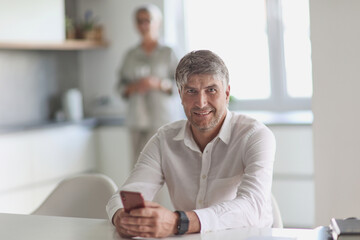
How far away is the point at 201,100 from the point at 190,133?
21 cm

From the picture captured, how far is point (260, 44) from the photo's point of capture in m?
4.93

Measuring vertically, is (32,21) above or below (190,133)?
above

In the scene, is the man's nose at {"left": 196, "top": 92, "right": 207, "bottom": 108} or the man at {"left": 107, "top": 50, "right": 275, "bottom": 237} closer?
the man at {"left": 107, "top": 50, "right": 275, "bottom": 237}

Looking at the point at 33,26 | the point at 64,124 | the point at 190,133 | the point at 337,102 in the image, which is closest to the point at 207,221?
the point at 190,133

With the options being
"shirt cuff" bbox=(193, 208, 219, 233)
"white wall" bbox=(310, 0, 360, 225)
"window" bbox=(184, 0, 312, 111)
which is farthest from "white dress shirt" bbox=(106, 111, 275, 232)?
"window" bbox=(184, 0, 312, 111)

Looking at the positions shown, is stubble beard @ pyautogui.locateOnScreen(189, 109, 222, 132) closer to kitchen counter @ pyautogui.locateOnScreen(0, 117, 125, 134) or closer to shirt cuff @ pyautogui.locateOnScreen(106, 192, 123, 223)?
shirt cuff @ pyautogui.locateOnScreen(106, 192, 123, 223)

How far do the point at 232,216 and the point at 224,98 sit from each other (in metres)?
0.45

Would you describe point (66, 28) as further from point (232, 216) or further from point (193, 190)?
point (232, 216)

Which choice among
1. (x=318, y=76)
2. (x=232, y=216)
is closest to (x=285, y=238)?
(x=232, y=216)

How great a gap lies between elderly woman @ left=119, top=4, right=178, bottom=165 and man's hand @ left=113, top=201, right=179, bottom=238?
8.08 ft

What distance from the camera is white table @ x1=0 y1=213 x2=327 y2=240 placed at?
163cm

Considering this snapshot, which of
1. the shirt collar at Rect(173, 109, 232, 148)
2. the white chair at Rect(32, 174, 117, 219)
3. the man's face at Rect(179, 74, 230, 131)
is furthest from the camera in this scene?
the white chair at Rect(32, 174, 117, 219)

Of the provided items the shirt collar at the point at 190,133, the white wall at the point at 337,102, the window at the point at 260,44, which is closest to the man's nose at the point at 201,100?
the shirt collar at the point at 190,133

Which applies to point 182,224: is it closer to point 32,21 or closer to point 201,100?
point 201,100
